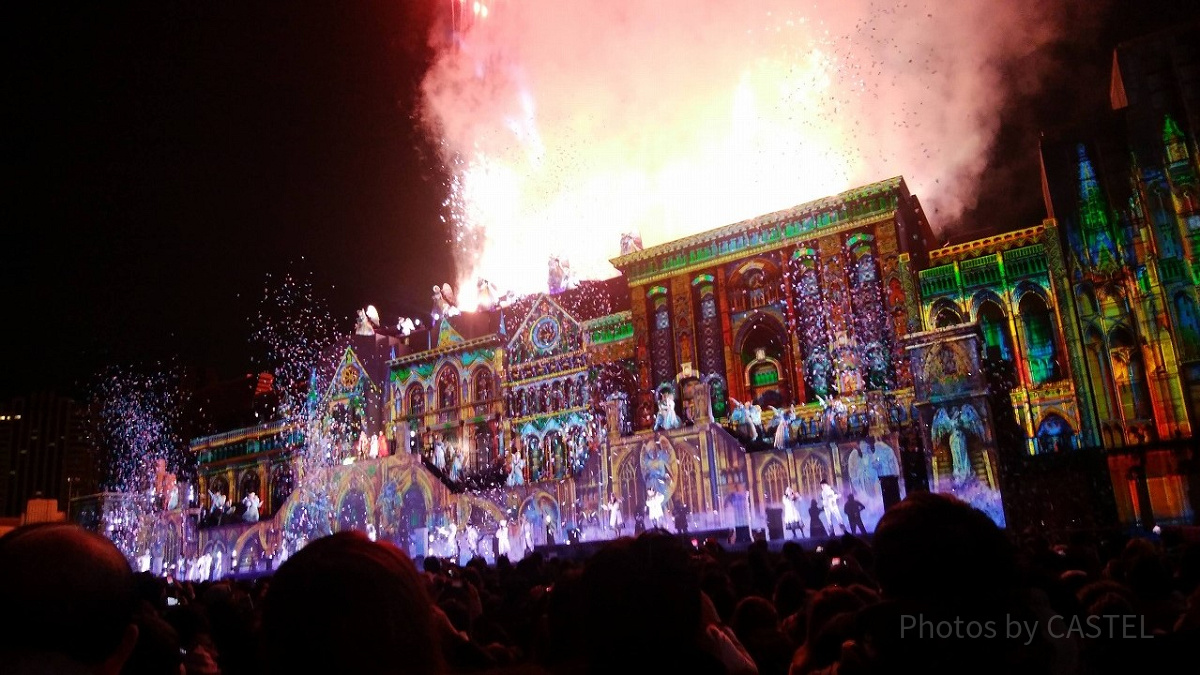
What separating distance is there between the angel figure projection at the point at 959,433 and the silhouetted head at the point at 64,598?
2409 cm

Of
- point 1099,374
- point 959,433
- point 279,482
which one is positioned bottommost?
point 959,433

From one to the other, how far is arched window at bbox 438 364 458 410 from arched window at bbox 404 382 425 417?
1192mm

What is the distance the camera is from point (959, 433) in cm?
2316

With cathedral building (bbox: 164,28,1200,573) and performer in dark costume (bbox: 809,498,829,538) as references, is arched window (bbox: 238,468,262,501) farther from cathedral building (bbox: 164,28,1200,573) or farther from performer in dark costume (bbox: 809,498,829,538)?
performer in dark costume (bbox: 809,498,829,538)

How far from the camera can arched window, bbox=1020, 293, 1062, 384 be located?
104ft

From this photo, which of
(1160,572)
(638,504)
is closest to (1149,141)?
(638,504)

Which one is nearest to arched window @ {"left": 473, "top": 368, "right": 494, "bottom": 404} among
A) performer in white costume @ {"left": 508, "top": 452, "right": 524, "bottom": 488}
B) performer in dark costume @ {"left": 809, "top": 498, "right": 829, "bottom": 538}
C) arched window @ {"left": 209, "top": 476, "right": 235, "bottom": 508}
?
performer in white costume @ {"left": 508, "top": 452, "right": 524, "bottom": 488}

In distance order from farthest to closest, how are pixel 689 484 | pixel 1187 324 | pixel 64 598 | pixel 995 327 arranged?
pixel 995 327 < pixel 689 484 < pixel 1187 324 < pixel 64 598

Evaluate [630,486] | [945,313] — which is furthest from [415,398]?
[945,313]

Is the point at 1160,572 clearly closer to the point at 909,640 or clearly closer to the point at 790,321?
the point at 909,640

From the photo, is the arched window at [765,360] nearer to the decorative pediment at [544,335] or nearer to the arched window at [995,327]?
the arched window at [995,327]

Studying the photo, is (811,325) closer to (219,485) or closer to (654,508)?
(654,508)

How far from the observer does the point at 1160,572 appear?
16.3ft

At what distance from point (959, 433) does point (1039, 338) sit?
1190 cm
